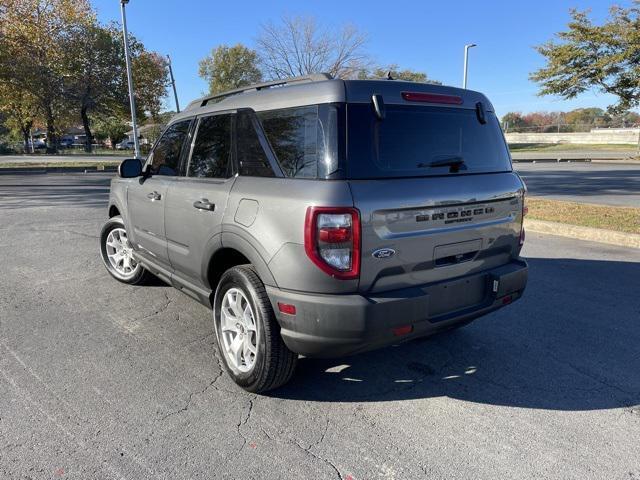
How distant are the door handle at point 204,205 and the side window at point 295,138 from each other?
655mm

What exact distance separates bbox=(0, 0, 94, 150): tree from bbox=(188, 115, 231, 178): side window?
1236 inches

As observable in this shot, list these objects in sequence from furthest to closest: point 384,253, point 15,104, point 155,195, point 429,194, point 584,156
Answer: point 15,104 → point 584,156 → point 155,195 → point 429,194 → point 384,253

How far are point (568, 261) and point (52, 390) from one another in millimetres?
6208

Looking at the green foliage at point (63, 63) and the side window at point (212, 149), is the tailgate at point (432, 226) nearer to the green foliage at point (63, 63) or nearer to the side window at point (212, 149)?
the side window at point (212, 149)

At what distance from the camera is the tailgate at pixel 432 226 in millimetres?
2543

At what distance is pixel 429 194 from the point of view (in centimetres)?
274

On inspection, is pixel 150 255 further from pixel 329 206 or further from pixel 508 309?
pixel 508 309

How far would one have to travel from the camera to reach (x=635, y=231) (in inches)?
293

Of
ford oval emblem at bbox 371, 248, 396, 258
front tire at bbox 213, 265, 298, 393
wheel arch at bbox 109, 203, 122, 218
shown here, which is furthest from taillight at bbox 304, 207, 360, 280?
wheel arch at bbox 109, 203, 122, 218

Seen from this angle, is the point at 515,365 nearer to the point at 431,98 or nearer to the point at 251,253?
the point at 431,98

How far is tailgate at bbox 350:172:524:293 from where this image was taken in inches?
100

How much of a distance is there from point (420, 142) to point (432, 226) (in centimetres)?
55

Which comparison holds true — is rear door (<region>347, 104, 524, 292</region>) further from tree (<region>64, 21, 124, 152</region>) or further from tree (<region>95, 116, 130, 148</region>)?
tree (<region>95, 116, 130, 148</region>)

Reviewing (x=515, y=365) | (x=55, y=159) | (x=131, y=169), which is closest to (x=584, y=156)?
(x=515, y=365)
